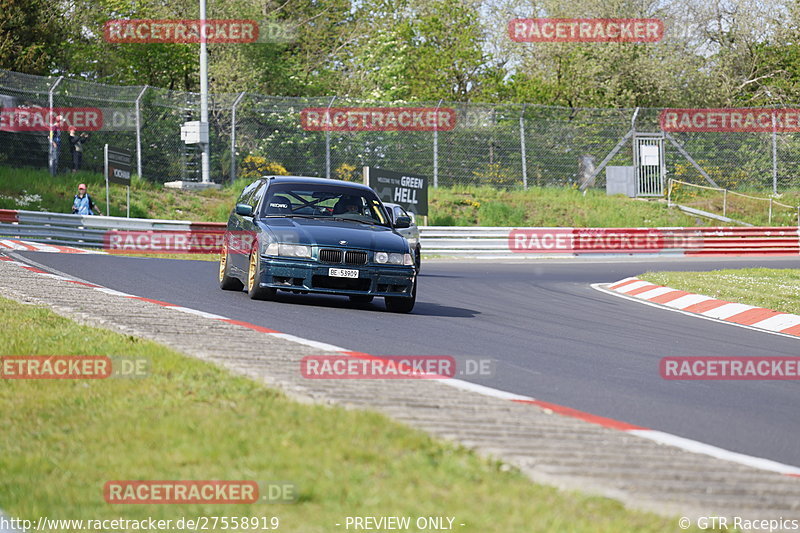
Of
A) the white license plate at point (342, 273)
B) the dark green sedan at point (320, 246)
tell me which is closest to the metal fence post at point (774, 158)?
the dark green sedan at point (320, 246)

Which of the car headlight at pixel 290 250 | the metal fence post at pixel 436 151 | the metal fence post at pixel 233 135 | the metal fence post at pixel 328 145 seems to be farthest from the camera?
the metal fence post at pixel 436 151

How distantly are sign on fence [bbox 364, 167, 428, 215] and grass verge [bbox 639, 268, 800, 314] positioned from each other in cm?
917

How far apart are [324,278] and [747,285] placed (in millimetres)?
8882

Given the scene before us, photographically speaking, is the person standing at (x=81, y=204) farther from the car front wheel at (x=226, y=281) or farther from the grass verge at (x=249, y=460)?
the grass verge at (x=249, y=460)

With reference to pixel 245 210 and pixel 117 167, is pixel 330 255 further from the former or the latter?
pixel 117 167

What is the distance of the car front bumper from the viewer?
12695 mm

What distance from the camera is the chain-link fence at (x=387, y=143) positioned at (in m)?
30.2

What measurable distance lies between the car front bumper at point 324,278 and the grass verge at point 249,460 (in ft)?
19.4

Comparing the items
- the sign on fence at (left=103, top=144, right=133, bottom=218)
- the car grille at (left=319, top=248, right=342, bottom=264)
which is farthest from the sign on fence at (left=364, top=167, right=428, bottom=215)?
the car grille at (left=319, top=248, right=342, bottom=264)

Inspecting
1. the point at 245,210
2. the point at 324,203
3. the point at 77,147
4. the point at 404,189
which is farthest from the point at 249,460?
the point at 77,147

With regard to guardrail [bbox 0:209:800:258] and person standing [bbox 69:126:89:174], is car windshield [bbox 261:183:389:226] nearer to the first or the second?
guardrail [bbox 0:209:800:258]

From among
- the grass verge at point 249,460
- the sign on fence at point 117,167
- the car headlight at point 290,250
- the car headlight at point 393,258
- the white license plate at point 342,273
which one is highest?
the sign on fence at point 117,167

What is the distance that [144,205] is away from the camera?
31.2m

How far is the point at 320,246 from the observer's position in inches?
501
